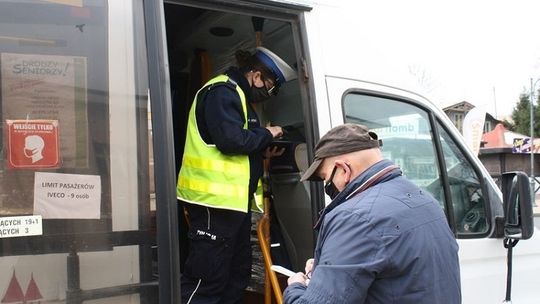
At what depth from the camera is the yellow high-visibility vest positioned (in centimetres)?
248

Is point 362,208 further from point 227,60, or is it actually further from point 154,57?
point 227,60

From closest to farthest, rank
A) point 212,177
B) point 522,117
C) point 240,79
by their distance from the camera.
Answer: point 212,177, point 240,79, point 522,117

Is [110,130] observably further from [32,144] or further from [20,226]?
[20,226]

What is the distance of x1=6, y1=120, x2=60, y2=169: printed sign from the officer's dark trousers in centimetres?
84

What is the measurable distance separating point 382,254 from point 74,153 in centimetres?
114

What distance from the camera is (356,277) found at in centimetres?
151

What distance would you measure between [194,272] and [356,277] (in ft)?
3.98

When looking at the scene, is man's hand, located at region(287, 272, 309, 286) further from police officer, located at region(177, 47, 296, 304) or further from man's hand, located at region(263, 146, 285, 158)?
man's hand, located at region(263, 146, 285, 158)

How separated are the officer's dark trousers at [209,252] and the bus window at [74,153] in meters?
0.52

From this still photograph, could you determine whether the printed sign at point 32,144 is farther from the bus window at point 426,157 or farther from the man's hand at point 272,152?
the bus window at point 426,157

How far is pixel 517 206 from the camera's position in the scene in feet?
8.97

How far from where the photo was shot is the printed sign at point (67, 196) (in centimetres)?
184

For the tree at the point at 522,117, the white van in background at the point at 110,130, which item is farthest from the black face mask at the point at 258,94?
the tree at the point at 522,117

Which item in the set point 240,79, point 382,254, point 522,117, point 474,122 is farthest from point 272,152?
point 522,117
